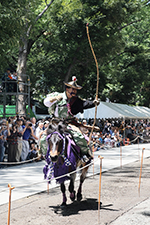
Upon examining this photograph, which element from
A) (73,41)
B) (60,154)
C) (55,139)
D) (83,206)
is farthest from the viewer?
(73,41)

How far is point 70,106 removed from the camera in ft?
24.5

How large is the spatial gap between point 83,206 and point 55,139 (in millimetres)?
1918

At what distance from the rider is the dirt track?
1163 mm

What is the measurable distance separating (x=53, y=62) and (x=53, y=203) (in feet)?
68.8

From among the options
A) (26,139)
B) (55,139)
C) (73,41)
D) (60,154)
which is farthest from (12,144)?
(73,41)

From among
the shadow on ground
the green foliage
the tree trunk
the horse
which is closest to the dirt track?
the shadow on ground

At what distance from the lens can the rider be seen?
7.28 metres

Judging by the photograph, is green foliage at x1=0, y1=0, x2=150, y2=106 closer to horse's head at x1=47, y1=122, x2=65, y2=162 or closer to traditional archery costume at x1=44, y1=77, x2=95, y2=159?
traditional archery costume at x1=44, y1=77, x2=95, y2=159

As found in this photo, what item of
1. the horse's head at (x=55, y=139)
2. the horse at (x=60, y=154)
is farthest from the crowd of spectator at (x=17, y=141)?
the horse's head at (x=55, y=139)

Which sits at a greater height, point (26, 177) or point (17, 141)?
point (17, 141)

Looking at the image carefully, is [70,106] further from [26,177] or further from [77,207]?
[26,177]

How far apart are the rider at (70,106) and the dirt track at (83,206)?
1163mm

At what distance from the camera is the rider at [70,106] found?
23.9ft

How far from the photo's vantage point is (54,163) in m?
6.61
